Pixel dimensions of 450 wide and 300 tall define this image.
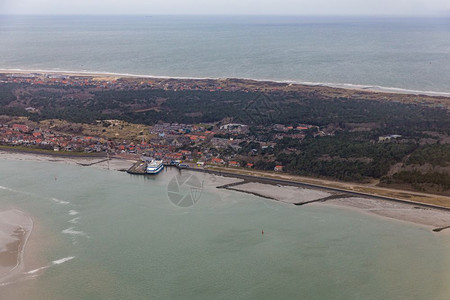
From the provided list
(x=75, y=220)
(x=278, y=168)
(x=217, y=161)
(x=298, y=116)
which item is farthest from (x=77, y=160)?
(x=298, y=116)

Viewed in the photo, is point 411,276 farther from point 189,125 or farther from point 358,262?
point 189,125

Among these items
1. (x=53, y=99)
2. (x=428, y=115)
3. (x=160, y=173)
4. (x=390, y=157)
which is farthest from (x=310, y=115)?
(x=53, y=99)

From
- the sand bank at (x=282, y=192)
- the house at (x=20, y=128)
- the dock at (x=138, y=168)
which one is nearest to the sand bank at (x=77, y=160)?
the dock at (x=138, y=168)

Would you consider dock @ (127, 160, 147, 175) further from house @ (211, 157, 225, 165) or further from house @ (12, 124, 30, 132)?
house @ (12, 124, 30, 132)

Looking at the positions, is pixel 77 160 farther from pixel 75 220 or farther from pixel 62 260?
pixel 62 260

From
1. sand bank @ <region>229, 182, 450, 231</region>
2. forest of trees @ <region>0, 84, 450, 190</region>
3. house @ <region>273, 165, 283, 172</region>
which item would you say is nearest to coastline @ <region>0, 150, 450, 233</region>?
sand bank @ <region>229, 182, 450, 231</region>
